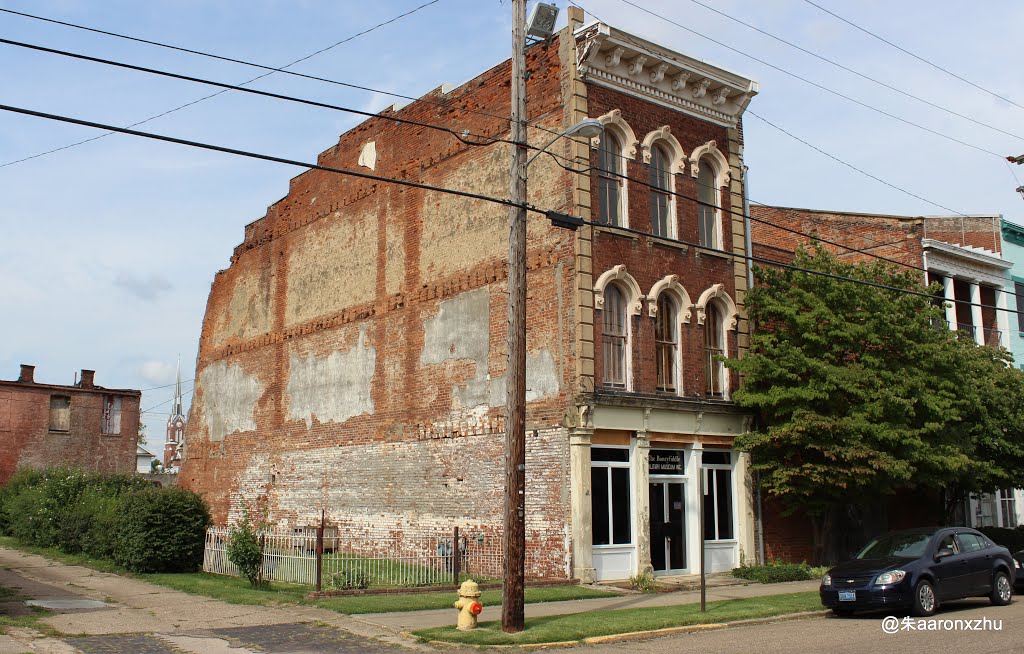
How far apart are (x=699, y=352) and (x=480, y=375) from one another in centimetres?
548

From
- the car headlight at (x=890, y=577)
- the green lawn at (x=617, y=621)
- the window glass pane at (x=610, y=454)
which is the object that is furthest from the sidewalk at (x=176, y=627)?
the window glass pane at (x=610, y=454)

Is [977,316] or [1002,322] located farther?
[1002,322]

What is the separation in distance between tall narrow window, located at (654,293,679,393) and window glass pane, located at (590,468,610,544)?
9.79 ft

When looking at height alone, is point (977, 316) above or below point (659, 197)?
below

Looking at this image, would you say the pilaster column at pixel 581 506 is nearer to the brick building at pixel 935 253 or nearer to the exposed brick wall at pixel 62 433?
the brick building at pixel 935 253

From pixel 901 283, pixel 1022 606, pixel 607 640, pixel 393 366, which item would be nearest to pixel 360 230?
pixel 393 366

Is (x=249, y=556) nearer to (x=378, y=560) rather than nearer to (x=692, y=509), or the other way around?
(x=378, y=560)

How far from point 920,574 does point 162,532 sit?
51.3 ft

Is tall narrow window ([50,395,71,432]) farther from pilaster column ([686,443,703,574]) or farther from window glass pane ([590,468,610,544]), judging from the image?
pilaster column ([686,443,703,574])

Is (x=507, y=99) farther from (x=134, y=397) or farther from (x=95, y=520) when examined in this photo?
(x=134, y=397)

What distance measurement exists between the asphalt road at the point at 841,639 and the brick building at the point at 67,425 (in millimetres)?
36553

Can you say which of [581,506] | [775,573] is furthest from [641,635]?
[775,573]

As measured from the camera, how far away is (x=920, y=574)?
14953 millimetres

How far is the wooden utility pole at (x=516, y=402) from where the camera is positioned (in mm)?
13523
